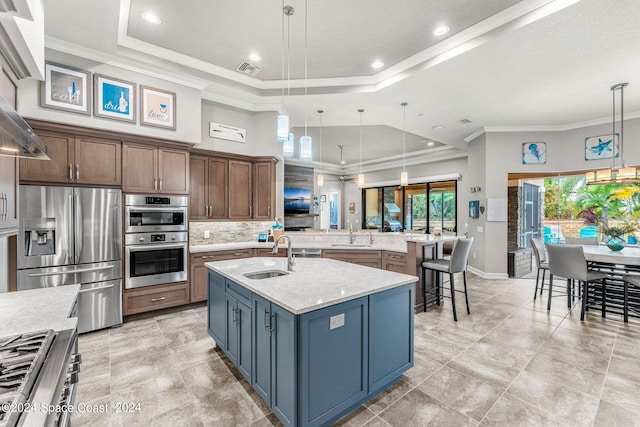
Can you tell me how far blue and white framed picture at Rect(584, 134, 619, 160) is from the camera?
515 centimetres

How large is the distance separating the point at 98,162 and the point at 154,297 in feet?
6.03

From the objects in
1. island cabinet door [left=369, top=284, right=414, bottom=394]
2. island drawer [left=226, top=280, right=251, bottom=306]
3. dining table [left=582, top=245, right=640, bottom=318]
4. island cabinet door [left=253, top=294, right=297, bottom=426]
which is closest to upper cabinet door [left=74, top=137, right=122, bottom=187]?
island drawer [left=226, top=280, right=251, bottom=306]

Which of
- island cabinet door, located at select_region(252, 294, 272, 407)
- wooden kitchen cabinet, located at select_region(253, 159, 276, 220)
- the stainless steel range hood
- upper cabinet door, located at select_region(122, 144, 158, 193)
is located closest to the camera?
the stainless steel range hood

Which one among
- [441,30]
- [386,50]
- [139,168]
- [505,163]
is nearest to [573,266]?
[505,163]

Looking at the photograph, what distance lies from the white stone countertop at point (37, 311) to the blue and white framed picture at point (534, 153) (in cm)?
739

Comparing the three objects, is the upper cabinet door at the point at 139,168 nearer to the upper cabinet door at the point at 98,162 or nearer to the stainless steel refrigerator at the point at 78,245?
the upper cabinet door at the point at 98,162

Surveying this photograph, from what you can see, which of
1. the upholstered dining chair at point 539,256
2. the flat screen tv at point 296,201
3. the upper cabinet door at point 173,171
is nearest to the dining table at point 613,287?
the upholstered dining chair at point 539,256

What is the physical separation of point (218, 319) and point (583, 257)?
4533 millimetres

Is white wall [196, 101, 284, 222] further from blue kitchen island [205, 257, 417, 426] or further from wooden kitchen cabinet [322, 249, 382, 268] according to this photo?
blue kitchen island [205, 257, 417, 426]

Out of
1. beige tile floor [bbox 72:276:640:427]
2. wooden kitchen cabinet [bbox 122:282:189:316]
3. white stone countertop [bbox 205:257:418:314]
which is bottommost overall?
beige tile floor [bbox 72:276:640:427]

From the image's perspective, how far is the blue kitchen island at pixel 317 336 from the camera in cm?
167

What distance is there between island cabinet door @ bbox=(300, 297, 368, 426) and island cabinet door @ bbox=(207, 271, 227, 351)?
1.16 meters

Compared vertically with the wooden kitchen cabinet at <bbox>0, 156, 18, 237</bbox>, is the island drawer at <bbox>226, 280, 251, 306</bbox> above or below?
below

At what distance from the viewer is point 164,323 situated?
11.8 ft
